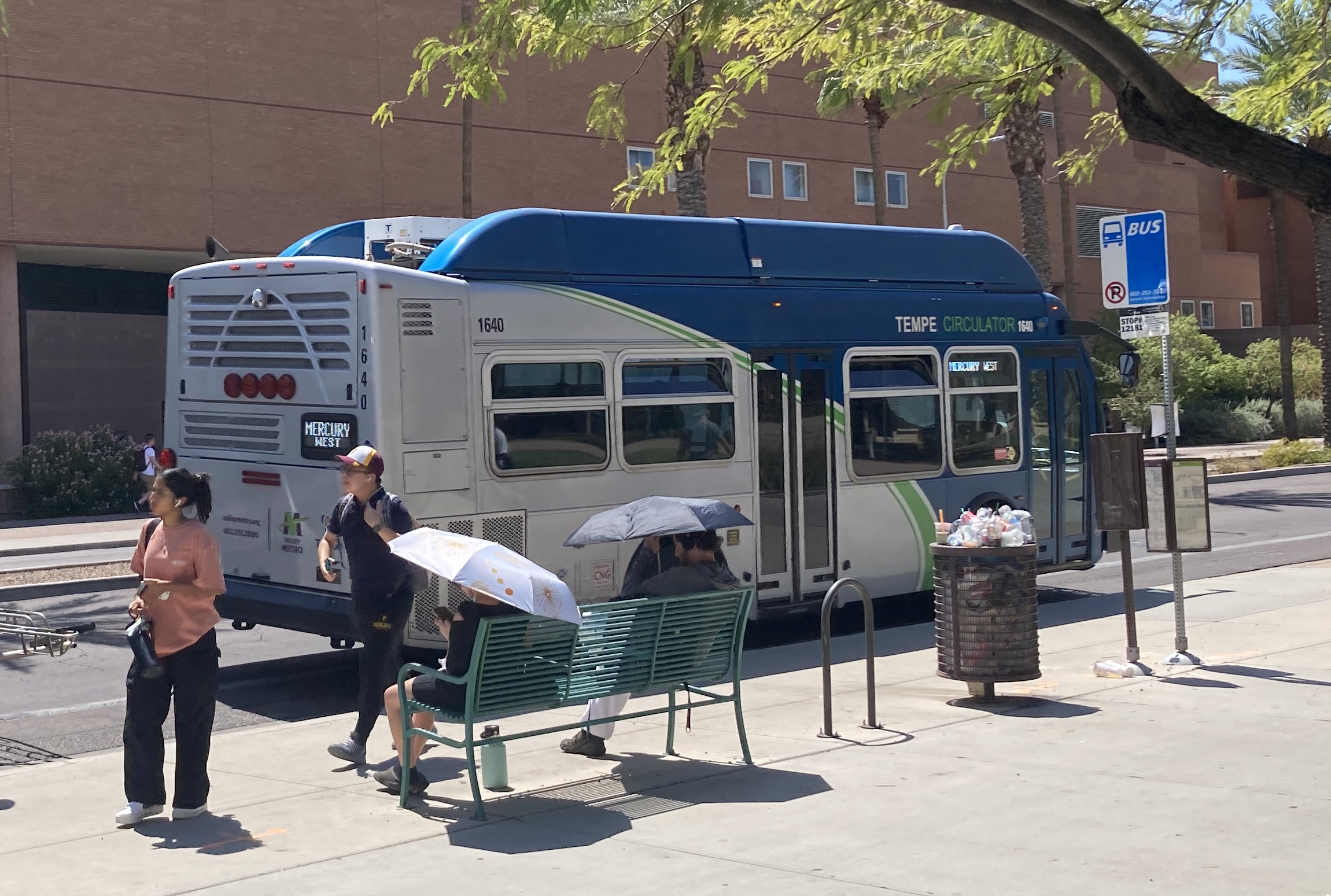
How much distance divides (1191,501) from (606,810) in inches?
221

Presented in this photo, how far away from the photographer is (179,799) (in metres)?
7.02

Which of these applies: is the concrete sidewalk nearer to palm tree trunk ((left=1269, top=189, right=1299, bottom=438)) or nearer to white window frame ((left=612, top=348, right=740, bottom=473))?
white window frame ((left=612, top=348, right=740, bottom=473))

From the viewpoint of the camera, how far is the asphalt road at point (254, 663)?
9.87m

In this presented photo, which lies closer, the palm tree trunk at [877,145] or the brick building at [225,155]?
the brick building at [225,155]

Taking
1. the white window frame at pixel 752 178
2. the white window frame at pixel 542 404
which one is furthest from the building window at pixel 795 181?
the white window frame at pixel 542 404

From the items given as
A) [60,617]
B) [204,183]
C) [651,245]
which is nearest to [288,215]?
[204,183]

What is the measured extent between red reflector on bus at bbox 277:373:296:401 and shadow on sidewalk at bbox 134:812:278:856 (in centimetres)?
410

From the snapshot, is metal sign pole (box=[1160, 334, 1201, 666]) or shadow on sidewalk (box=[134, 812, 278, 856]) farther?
metal sign pole (box=[1160, 334, 1201, 666])

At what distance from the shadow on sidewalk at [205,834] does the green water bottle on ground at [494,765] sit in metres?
1.09

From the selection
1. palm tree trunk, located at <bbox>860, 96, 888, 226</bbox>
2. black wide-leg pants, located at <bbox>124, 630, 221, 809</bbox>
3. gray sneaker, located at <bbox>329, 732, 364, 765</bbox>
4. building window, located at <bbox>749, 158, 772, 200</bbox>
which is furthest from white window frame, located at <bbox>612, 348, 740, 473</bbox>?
building window, located at <bbox>749, 158, 772, 200</bbox>

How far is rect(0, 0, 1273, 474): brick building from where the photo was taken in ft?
98.2

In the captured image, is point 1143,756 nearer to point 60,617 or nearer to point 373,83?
point 60,617

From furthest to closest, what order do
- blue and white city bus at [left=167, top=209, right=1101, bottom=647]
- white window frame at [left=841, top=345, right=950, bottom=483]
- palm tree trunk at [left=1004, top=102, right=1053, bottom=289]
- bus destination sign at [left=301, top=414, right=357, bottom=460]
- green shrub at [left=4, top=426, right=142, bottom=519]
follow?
green shrub at [left=4, top=426, right=142, bottom=519] → palm tree trunk at [left=1004, top=102, right=1053, bottom=289] → white window frame at [left=841, top=345, right=950, bottom=483] → blue and white city bus at [left=167, top=209, right=1101, bottom=647] → bus destination sign at [left=301, top=414, right=357, bottom=460]

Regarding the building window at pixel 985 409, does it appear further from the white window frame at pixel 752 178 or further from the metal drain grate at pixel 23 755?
the white window frame at pixel 752 178
